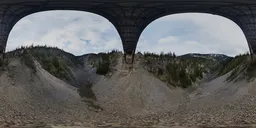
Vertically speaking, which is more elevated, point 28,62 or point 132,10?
point 132,10

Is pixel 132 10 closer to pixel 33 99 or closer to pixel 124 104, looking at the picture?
pixel 124 104

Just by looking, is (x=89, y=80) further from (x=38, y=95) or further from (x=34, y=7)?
(x=38, y=95)

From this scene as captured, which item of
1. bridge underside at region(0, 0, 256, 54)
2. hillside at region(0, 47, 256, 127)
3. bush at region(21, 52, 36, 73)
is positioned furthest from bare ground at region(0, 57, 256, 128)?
bridge underside at region(0, 0, 256, 54)

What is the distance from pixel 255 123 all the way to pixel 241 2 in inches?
648

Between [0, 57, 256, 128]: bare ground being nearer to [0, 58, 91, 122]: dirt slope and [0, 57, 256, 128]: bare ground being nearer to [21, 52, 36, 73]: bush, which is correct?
[0, 58, 91, 122]: dirt slope

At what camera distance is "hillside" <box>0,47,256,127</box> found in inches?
1144

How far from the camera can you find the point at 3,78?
34.9 meters

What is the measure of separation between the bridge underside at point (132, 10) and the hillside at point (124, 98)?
3.49 metres

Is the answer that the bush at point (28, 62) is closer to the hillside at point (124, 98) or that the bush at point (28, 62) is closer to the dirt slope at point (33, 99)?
the hillside at point (124, 98)

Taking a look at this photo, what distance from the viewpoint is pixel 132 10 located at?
4094cm

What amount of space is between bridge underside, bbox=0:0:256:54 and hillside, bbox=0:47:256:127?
11.4ft

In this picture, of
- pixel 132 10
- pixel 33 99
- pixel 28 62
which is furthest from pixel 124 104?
pixel 28 62

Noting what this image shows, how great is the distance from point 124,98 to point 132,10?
10265 millimetres

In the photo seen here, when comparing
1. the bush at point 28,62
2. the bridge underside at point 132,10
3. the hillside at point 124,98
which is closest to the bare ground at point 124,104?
the hillside at point 124,98
